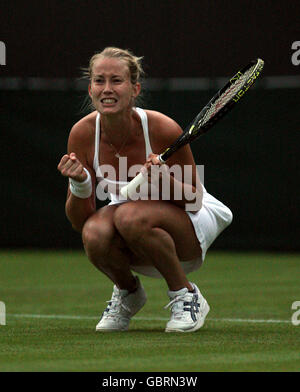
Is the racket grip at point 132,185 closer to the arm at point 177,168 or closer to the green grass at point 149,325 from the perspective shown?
the arm at point 177,168

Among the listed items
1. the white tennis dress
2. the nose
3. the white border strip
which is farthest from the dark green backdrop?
the nose

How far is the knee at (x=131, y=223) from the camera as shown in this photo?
412 centimetres

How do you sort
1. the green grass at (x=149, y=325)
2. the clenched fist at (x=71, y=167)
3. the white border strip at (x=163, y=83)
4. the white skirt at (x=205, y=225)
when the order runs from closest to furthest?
1. the green grass at (x=149, y=325)
2. the clenched fist at (x=71, y=167)
3. the white skirt at (x=205, y=225)
4. the white border strip at (x=163, y=83)

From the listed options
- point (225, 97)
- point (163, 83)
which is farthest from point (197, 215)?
point (163, 83)

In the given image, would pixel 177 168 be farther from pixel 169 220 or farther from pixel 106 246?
pixel 106 246

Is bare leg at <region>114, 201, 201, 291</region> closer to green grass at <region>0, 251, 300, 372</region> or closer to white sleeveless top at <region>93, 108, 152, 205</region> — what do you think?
white sleeveless top at <region>93, 108, 152, 205</region>

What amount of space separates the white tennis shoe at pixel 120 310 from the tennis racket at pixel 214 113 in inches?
20.4

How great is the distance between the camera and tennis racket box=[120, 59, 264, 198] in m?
4.08

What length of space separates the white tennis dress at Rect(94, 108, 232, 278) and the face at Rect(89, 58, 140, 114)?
13cm

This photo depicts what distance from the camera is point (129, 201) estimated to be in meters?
4.33

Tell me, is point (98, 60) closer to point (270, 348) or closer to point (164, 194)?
point (164, 194)

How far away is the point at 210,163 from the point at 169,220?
→ 489 centimetres

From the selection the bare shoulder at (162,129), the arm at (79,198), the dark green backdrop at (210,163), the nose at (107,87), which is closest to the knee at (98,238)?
the arm at (79,198)

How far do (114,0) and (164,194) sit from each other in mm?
5588
